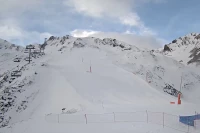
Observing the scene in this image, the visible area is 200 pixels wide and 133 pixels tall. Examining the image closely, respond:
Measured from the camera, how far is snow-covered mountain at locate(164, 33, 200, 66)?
268ft

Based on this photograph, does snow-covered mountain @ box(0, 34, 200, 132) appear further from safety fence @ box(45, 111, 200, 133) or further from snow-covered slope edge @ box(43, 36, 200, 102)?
safety fence @ box(45, 111, 200, 133)

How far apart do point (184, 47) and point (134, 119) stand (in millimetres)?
81530

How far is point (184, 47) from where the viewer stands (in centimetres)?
9412

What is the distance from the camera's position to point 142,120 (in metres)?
19.8

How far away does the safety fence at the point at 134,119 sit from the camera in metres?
18.7

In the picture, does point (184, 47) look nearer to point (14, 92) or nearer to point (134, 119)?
point (14, 92)

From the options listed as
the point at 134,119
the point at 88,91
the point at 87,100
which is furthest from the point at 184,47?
the point at 134,119

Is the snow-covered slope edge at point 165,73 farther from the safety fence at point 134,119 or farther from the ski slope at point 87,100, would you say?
the safety fence at point 134,119

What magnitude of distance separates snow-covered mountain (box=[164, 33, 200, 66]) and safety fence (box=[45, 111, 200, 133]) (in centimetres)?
6062

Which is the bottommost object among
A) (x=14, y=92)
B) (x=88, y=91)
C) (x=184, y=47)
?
(x=14, y=92)

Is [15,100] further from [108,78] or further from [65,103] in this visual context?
[108,78]

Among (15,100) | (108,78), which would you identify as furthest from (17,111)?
(108,78)

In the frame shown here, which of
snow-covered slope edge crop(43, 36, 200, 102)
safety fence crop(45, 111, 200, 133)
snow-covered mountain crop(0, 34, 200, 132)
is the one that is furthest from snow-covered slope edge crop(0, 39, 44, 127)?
snow-covered slope edge crop(43, 36, 200, 102)

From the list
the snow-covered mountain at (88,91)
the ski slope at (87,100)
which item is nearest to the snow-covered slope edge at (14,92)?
the snow-covered mountain at (88,91)
